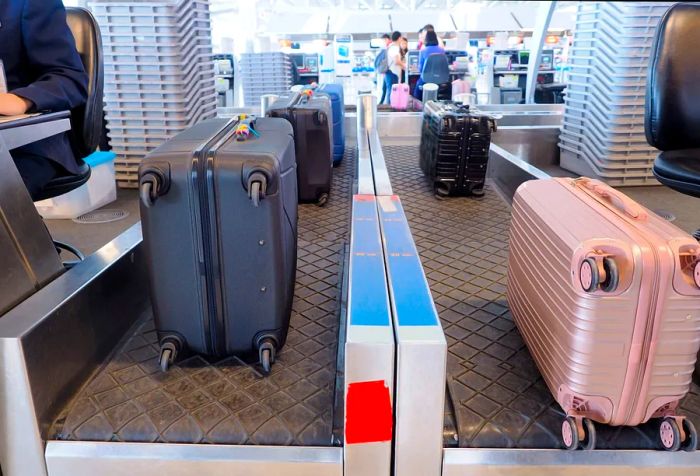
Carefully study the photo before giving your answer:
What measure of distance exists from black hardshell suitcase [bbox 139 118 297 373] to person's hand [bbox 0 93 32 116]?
44 cm

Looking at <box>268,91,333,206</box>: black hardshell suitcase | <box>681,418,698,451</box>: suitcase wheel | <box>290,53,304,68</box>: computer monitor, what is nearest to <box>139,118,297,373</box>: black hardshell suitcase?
<box>681,418,698,451</box>: suitcase wheel

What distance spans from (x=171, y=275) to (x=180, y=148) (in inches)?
10.5

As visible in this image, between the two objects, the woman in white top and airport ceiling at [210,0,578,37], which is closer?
the woman in white top

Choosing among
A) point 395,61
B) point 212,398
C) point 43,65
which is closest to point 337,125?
point 43,65

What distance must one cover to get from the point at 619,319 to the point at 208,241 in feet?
2.55

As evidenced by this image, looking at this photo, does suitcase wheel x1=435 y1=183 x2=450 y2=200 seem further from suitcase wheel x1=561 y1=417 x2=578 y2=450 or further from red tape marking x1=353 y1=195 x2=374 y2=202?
suitcase wheel x1=561 y1=417 x2=578 y2=450

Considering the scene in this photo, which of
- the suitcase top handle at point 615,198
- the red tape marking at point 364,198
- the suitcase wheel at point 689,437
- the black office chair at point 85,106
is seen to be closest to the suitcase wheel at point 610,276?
the suitcase top handle at point 615,198

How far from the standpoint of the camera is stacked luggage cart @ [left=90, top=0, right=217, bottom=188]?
3102 millimetres

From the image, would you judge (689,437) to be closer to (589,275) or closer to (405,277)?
(589,275)

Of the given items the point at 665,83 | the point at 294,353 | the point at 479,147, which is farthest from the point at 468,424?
the point at 479,147

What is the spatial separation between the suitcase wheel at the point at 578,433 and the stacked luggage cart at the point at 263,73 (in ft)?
20.1

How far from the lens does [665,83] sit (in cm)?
162

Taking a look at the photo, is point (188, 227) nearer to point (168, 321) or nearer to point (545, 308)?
point (168, 321)

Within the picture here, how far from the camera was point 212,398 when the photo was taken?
1033 millimetres
